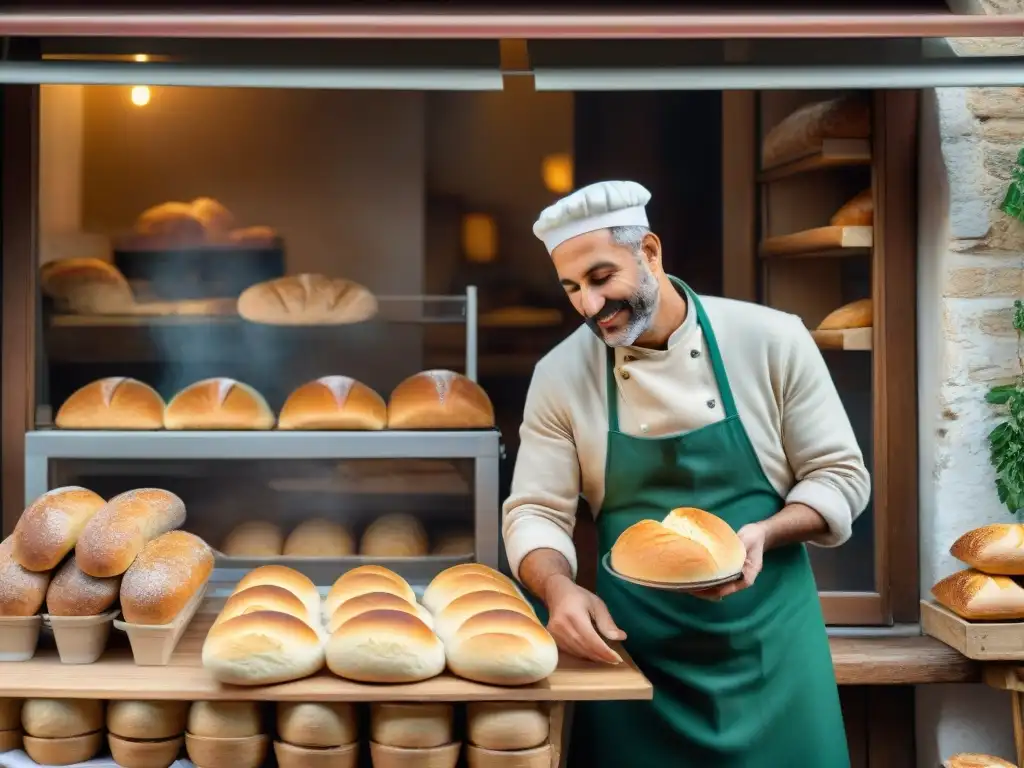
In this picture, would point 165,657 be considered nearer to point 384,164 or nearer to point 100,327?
point 100,327

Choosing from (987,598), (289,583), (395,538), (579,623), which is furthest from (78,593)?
(987,598)

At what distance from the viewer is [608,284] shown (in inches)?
80.5

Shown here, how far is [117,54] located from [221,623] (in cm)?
159

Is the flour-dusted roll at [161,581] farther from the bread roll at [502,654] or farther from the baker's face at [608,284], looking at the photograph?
the baker's face at [608,284]

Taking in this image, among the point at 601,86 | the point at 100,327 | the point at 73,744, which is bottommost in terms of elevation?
the point at 73,744

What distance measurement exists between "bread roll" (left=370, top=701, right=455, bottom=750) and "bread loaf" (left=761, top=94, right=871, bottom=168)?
203 cm

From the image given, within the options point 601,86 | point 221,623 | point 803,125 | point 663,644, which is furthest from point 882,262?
point 221,623

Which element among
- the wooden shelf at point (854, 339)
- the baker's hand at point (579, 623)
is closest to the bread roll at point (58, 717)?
the baker's hand at point (579, 623)

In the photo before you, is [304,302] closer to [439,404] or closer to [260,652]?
[439,404]

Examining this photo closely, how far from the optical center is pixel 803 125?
2.92m

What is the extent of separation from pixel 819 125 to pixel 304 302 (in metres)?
1.58

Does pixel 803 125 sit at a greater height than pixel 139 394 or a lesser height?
greater

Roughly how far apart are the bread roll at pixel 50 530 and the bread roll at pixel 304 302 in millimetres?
973

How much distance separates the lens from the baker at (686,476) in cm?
207
